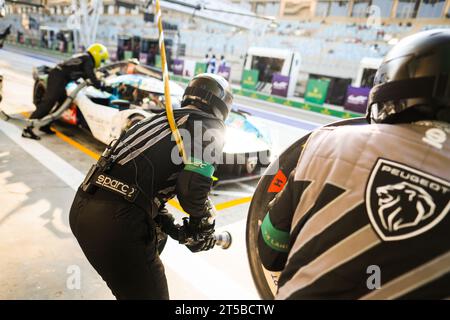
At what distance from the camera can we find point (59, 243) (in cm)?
293

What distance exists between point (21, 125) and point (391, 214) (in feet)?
24.5

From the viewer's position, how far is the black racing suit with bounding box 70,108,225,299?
163 centimetres

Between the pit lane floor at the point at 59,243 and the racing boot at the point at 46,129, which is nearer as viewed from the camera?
the pit lane floor at the point at 59,243

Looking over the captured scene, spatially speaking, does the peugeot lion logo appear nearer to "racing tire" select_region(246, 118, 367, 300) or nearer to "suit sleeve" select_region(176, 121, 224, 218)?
"racing tire" select_region(246, 118, 367, 300)

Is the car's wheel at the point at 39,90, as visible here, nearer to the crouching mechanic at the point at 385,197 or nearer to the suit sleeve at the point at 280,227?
the suit sleeve at the point at 280,227

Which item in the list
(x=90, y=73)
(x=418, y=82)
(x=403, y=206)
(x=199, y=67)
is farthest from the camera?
(x=199, y=67)

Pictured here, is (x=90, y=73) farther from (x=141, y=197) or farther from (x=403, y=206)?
(x=403, y=206)

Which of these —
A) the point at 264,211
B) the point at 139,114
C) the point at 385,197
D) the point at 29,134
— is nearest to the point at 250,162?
the point at 139,114

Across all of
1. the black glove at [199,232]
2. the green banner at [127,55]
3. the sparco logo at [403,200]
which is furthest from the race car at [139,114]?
the green banner at [127,55]

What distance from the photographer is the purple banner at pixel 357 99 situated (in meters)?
12.7

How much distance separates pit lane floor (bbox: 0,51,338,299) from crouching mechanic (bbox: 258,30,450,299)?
1.75 metres

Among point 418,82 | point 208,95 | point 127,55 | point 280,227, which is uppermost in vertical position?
point 418,82

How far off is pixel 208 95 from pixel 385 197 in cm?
138

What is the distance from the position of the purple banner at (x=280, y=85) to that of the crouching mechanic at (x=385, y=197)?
1490 centimetres
